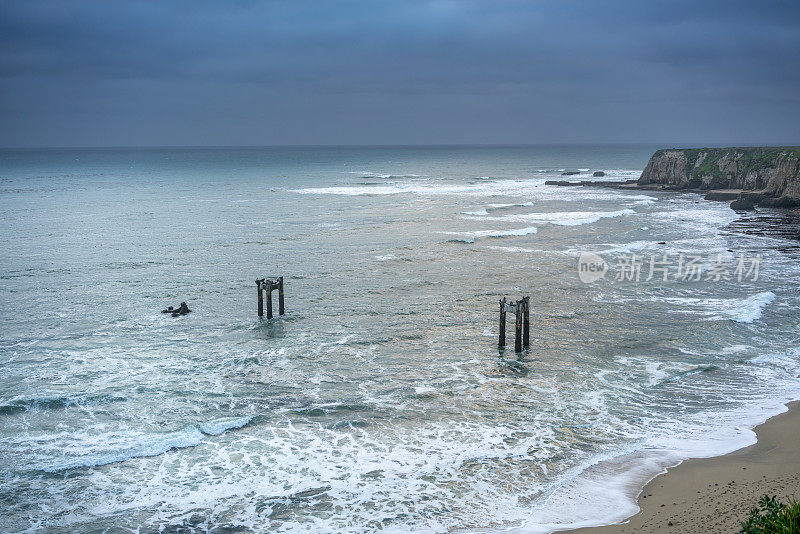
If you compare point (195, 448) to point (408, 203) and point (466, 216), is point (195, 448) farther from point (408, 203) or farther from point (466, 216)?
point (408, 203)

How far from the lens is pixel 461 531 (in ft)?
46.9

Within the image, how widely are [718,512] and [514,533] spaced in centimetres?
453

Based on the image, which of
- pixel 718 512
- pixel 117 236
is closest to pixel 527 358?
pixel 718 512

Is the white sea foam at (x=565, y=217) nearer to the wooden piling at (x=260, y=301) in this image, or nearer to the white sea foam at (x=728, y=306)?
the white sea foam at (x=728, y=306)

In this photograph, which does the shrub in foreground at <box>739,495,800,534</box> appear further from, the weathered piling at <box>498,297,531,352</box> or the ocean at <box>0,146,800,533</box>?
the weathered piling at <box>498,297,531,352</box>

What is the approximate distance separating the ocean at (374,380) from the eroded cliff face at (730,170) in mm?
23205

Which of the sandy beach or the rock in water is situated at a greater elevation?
the rock in water

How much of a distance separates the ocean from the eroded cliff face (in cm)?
2320

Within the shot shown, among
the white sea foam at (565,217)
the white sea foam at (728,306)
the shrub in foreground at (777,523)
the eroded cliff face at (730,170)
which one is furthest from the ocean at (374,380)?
the eroded cliff face at (730,170)

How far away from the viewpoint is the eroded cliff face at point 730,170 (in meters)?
70.6

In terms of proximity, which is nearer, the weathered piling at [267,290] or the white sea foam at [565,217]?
the weathered piling at [267,290]

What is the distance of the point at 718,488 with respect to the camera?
15117mm

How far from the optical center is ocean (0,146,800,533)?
15945 millimetres

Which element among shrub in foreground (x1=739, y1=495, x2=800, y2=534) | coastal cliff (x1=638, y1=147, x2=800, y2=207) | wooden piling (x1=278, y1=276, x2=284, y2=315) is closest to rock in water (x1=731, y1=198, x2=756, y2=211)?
coastal cliff (x1=638, y1=147, x2=800, y2=207)
